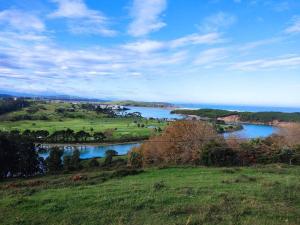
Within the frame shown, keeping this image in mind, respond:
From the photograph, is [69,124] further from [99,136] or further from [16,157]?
[16,157]

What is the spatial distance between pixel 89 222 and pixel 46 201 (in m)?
2.57

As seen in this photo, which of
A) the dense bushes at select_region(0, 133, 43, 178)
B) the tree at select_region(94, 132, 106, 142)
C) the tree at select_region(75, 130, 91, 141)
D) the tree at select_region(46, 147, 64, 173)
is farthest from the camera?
the tree at select_region(94, 132, 106, 142)

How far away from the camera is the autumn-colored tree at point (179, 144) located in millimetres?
30839

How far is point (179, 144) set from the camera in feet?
107

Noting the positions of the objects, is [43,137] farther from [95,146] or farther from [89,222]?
[89,222]

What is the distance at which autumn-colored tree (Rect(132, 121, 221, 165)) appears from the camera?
1214 inches

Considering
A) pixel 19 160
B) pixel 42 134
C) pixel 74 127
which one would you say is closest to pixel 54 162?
pixel 19 160

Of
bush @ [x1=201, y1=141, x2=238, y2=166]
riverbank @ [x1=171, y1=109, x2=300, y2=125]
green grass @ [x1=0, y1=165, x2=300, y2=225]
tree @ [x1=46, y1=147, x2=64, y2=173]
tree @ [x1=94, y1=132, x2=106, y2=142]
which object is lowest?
tree @ [x1=94, y1=132, x2=106, y2=142]

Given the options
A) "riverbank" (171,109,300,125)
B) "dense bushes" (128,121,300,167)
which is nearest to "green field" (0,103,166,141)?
"riverbank" (171,109,300,125)

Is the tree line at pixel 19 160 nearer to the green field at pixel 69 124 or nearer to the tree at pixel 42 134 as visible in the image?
the tree at pixel 42 134

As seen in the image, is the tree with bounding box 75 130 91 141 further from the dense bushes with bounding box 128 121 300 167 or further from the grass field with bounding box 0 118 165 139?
the dense bushes with bounding box 128 121 300 167

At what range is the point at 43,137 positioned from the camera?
90.1m

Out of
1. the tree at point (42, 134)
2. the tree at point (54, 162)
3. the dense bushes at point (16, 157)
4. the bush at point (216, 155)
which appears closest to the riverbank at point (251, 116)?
the tree at point (42, 134)

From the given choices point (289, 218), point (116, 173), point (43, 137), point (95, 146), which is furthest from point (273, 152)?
point (43, 137)
